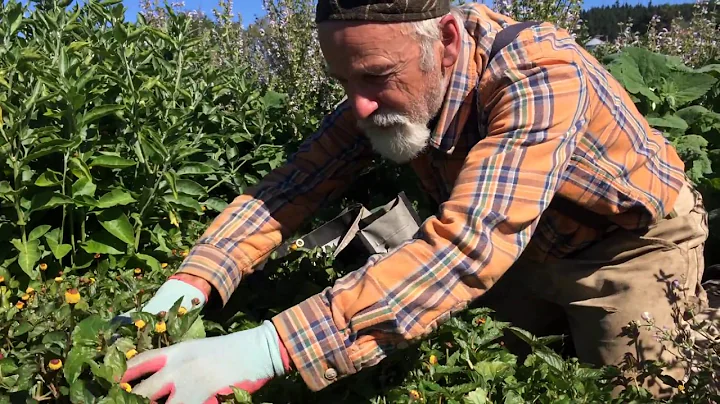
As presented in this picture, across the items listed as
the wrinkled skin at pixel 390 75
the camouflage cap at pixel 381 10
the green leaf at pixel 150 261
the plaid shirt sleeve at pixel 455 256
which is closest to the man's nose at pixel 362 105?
the wrinkled skin at pixel 390 75

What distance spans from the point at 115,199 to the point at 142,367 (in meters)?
1.85

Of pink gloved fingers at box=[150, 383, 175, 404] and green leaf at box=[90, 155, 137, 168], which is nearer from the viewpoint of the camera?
pink gloved fingers at box=[150, 383, 175, 404]

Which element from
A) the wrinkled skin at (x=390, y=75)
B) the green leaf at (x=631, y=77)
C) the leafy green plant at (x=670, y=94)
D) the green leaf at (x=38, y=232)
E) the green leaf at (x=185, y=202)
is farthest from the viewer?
the green leaf at (x=631, y=77)

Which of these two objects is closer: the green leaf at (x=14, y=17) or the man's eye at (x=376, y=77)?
the man's eye at (x=376, y=77)

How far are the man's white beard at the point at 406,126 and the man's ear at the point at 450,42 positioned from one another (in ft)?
0.20

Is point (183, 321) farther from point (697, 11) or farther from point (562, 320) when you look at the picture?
point (697, 11)

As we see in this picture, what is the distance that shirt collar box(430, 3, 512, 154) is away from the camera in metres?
2.36

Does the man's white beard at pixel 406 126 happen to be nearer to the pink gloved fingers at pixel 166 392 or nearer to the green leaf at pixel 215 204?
the pink gloved fingers at pixel 166 392

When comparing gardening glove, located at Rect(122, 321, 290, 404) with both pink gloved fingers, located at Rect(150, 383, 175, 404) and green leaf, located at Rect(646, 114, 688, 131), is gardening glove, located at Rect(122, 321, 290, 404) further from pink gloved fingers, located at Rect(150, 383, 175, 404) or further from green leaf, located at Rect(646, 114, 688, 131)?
green leaf, located at Rect(646, 114, 688, 131)

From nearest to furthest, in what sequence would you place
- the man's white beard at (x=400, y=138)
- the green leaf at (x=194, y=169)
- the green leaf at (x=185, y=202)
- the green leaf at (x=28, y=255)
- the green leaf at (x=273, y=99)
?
the man's white beard at (x=400, y=138)
the green leaf at (x=28, y=255)
the green leaf at (x=185, y=202)
the green leaf at (x=194, y=169)
the green leaf at (x=273, y=99)

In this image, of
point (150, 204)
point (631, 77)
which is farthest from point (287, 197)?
point (631, 77)

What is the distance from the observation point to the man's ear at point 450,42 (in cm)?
229

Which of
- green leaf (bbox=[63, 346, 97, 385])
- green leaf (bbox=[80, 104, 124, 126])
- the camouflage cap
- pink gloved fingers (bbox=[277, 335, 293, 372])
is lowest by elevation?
pink gloved fingers (bbox=[277, 335, 293, 372])

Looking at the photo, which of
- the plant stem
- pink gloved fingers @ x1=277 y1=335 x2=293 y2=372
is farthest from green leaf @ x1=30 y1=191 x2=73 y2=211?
pink gloved fingers @ x1=277 y1=335 x2=293 y2=372
